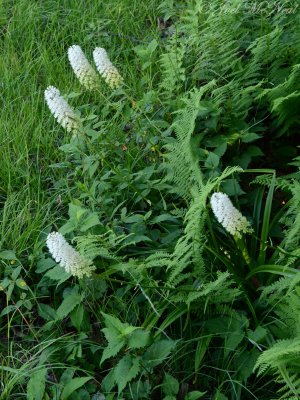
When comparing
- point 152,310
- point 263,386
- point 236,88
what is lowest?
point 263,386

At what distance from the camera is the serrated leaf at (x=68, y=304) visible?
284cm

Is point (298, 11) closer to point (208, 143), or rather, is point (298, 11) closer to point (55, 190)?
point (208, 143)

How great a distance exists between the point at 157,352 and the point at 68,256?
0.55 metres

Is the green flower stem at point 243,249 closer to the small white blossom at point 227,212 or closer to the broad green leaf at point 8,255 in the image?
the small white blossom at point 227,212

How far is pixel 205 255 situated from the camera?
2.96m

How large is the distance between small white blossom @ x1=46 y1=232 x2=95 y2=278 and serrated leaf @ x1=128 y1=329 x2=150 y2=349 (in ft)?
1.19

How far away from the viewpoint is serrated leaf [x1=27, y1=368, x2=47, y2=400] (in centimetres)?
253

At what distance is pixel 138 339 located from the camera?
2.45 metres

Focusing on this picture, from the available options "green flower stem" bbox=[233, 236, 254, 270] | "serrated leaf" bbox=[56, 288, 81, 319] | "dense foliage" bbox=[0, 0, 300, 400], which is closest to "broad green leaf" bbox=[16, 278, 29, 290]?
"dense foliage" bbox=[0, 0, 300, 400]

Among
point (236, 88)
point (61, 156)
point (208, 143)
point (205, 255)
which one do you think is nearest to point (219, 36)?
point (236, 88)

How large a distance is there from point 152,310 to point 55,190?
1149 mm

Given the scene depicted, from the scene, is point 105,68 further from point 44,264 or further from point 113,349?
point 113,349

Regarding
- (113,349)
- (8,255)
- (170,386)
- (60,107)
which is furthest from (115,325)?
(60,107)

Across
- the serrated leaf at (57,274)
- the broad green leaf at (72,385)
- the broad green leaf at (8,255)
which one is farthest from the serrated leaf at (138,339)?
the broad green leaf at (8,255)
